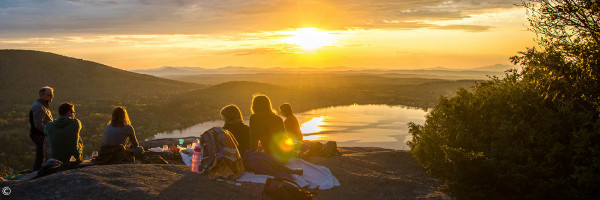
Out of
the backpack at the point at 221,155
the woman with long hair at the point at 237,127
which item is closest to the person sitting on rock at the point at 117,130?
the backpack at the point at 221,155

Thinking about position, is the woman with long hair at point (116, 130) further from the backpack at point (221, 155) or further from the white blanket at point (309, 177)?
the white blanket at point (309, 177)

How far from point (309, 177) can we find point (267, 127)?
1.47 meters

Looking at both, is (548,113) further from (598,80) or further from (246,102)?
(246,102)

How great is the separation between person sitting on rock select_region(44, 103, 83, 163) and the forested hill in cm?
4367

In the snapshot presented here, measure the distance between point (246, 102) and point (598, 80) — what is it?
152 ft

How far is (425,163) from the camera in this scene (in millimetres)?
13695

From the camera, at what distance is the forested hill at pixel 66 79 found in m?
Answer: 54.3

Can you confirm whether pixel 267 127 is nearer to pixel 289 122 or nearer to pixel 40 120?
pixel 289 122

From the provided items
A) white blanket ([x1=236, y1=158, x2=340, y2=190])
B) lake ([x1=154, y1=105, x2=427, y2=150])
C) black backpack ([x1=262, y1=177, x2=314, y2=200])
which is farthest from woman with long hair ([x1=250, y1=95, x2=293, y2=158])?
lake ([x1=154, y1=105, x2=427, y2=150])

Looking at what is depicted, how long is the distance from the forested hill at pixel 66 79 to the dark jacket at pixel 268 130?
46714 mm

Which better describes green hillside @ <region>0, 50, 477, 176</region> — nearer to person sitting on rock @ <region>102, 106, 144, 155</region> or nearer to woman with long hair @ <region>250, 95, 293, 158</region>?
person sitting on rock @ <region>102, 106, 144, 155</region>

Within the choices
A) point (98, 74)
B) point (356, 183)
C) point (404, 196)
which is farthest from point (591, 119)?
point (98, 74)

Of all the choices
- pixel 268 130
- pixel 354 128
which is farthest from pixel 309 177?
pixel 354 128

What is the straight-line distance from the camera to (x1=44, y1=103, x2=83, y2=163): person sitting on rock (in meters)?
9.58
